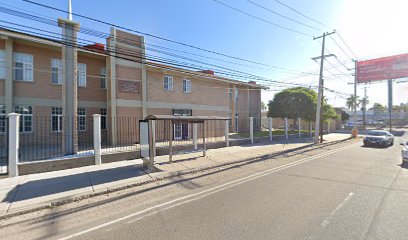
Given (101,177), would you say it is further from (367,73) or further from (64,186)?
(367,73)

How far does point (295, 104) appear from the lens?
2522 centimetres

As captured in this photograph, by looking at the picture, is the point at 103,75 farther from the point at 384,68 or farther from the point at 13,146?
the point at 384,68

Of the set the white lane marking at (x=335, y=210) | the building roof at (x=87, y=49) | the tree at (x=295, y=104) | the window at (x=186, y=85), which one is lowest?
the white lane marking at (x=335, y=210)

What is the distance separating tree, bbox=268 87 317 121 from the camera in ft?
81.9

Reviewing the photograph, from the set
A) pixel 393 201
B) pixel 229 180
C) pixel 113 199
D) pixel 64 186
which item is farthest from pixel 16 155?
pixel 393 201

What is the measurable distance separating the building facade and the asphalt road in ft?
25.0

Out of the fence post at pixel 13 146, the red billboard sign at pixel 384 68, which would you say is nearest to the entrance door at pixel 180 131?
the fence post at pixel 13 146

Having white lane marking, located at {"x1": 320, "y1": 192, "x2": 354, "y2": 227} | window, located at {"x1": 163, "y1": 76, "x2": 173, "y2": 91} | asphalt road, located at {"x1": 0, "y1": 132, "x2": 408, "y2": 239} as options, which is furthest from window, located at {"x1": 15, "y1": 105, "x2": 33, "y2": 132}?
white lane marking, located at {"x1": 320, "y1": 192, "x2": 354, "y2": 227}

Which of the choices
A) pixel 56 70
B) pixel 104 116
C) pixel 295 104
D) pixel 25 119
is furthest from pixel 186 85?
pixel 295 104

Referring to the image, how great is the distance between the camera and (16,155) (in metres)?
7.27

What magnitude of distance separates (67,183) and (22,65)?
37.1ft

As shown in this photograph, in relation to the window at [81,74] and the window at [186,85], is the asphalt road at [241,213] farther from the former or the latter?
the window at [186,85]

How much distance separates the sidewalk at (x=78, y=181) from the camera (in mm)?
5250

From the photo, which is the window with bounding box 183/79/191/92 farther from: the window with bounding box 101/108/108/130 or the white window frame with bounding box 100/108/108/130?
the window with bounding box 101/108/108/130
